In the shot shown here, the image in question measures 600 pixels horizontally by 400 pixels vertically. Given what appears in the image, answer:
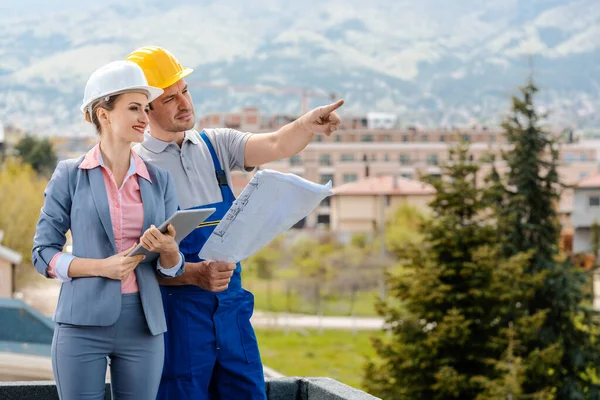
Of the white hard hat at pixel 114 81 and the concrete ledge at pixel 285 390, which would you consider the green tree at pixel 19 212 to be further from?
the white hard hat at pixel 114 81

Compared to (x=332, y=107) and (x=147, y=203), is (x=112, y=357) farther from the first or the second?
(x=332, y=107)

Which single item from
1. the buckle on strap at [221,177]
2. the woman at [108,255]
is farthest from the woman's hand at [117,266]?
the buckle on strap at [221,177]

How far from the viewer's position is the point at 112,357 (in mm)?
1694

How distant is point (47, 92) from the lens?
112 metres

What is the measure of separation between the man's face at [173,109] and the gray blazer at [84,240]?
0.30 m

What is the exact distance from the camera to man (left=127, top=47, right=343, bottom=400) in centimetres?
195

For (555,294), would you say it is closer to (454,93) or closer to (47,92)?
(47,92)

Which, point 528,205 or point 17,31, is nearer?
point 528,205

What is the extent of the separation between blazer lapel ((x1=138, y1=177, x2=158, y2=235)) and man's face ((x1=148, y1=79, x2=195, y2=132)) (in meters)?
0.28

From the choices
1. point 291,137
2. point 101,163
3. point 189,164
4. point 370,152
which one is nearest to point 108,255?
point 101,163

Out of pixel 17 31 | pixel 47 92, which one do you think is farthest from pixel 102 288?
pixel 17 31

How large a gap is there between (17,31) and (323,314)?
118 meters

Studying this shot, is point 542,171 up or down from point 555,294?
up

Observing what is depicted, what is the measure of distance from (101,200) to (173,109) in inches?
14.6
